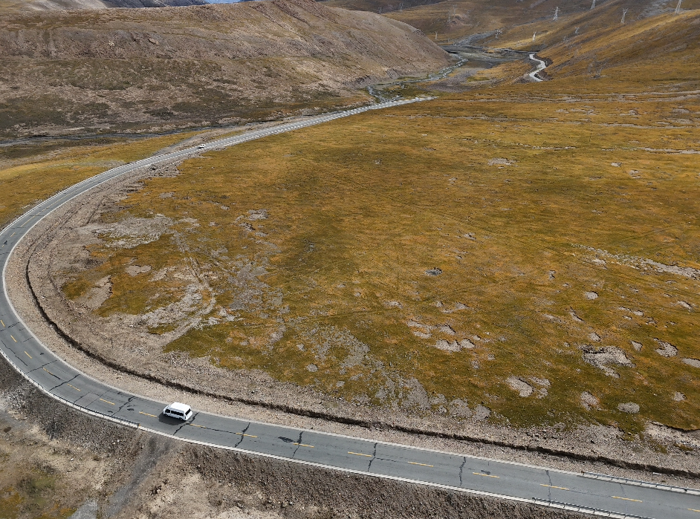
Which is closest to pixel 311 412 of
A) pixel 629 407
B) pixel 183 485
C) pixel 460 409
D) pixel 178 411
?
pixel 178 411

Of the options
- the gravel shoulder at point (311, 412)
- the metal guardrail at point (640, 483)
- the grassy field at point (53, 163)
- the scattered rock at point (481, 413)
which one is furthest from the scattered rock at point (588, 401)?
the grassy field at point (53, 163)

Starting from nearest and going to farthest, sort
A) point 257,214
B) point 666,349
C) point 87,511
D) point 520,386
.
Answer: point 87,511 < point 520,386 < point 666,349 < point 257,214

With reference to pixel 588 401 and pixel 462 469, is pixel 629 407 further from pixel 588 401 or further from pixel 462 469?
pixel 462 469

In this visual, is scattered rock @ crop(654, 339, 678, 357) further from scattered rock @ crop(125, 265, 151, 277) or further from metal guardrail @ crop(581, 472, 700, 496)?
scattered rock @ crop(125, 265, 151, 277)

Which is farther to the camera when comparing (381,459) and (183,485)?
(381,459)

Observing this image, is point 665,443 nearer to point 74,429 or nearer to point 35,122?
point 74,429

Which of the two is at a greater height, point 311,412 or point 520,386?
point 311,412

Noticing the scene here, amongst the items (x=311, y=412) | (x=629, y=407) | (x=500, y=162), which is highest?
(x=500, y=162)

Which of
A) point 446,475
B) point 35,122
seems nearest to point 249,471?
point 446,475
